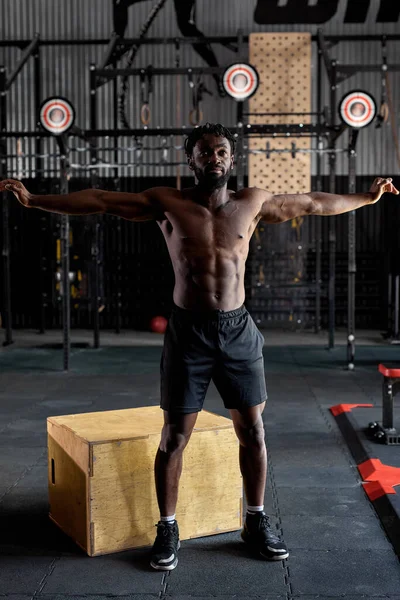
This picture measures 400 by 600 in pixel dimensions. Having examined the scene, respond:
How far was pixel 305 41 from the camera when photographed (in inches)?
362

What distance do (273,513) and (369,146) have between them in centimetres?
772

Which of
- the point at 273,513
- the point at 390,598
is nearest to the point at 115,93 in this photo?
the point at 273,513

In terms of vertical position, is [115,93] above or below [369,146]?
above

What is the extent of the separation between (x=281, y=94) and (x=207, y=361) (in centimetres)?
716

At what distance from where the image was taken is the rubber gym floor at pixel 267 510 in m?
2.52

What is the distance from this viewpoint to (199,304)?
269 cm

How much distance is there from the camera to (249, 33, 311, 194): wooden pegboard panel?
917cm

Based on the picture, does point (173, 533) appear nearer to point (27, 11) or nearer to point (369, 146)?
point (369, 146)

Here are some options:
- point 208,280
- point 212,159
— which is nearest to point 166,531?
point 208,280

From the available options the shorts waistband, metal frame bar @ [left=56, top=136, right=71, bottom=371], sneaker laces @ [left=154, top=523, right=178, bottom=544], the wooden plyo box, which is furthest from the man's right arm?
metal frame bar @ [left=56, top=136, right=71, bottom=371]

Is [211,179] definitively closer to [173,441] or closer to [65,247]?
[173,441]

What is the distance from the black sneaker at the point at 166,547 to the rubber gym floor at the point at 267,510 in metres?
0.04

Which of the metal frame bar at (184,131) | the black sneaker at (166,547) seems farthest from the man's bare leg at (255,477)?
the metal frame bar at (184,131)

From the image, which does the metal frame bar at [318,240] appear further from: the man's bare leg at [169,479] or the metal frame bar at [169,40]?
the man's bare leg at [169,479]
